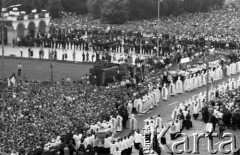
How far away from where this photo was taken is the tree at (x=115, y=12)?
304 ft

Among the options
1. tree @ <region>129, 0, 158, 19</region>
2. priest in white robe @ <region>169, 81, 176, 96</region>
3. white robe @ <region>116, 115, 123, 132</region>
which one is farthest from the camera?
tree @ <region>129, 0, 158, 19</region>

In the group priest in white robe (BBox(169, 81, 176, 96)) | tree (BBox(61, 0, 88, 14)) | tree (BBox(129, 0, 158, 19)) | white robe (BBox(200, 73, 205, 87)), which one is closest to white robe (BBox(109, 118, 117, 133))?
priest in white robe (BBox(169, 81, 176, 96))

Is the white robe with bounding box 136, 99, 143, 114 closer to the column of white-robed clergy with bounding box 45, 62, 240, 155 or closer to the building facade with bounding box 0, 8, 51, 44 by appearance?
the column of white-robed clergy with bounding box 45, 62, 240, 155

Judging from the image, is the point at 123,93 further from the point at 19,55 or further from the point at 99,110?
the point at 19,55

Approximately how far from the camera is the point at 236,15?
320 ft

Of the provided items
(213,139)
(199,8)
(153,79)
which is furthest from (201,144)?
(199,8)

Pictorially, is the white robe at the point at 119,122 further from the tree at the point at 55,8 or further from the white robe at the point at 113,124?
the tree at the point at 55,8

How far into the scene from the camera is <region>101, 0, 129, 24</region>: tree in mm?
92562

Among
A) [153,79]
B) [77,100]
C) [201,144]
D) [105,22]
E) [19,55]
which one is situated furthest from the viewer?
[105,22]

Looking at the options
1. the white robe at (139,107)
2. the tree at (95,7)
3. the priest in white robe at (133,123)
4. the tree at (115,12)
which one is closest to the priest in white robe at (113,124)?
the priest in white robe at (133,123)

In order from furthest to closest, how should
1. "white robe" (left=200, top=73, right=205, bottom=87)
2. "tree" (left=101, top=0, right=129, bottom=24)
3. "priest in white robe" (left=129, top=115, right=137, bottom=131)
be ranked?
"tree" (left=101, top=0, right=129, bottom=24)
"white robe" (left=200, top=73, right=205, bottom=87)
"priest in white robe" (left=129, top=115, right=137, bottom=131)

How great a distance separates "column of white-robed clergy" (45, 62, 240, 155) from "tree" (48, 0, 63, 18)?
142 ft

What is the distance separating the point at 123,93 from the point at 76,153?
A: 42.8 feet

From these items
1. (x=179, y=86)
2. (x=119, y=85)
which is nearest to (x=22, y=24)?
(x=119, y=85)
